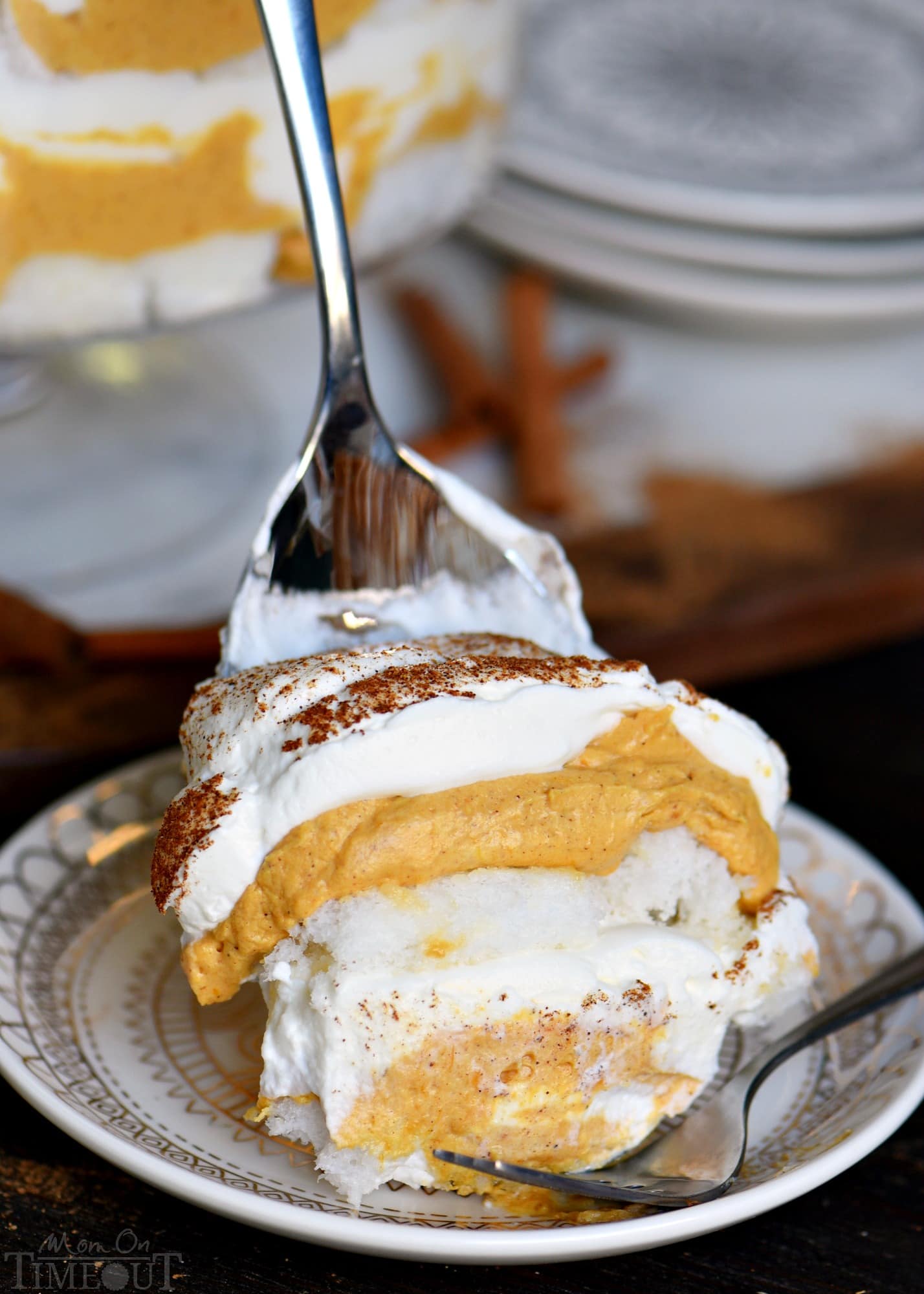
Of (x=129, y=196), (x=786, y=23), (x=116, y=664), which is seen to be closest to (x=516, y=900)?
(x=116, y=664)

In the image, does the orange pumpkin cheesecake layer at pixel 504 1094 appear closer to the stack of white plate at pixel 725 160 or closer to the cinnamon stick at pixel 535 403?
the cinnamon stick at pixel 535 403

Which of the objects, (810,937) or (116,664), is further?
(116,664)

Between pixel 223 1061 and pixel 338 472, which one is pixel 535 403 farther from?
pixel 223 1061

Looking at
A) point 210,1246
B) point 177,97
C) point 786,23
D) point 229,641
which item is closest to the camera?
point 210,1246

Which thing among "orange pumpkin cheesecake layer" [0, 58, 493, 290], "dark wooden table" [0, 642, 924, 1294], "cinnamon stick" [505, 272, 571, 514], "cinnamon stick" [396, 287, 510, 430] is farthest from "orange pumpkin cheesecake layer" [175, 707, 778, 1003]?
"cinnamon stick" [396, 287, 510, 430]

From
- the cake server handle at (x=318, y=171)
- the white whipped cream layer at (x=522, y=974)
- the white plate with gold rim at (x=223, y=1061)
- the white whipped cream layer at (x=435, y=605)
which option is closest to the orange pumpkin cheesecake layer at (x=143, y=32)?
the cake server handle at (x=318, y=171)

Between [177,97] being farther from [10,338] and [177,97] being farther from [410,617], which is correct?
[410,617]

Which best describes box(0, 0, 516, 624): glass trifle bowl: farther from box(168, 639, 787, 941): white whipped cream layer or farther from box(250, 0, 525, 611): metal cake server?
box(168, 639, 787, 941): white whipped cream layer

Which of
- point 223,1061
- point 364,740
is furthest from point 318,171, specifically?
point 223,1061
